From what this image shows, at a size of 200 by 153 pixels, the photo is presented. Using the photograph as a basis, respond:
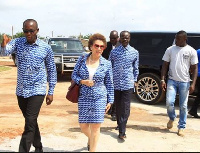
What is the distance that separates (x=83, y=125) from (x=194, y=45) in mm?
4982

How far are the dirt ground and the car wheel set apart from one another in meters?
0.44

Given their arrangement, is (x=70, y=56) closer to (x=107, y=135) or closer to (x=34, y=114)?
(x=107, y=135)

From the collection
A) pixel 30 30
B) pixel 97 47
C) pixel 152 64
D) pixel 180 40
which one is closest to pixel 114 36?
pixel 180 40

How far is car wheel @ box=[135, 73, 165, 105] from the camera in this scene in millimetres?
8594

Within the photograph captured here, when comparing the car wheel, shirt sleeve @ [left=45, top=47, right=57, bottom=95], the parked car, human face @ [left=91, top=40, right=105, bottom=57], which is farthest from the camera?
the parked car

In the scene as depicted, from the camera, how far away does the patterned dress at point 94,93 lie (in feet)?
13.7

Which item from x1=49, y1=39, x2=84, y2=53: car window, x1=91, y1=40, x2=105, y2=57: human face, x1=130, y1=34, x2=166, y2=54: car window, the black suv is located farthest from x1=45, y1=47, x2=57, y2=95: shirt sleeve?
x1=49, y1=39, x2=84, y2=53: car window

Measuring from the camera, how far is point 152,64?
8734mm

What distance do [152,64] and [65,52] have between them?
5.95 meters

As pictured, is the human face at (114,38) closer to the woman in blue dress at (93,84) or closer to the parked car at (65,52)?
the woman in blue dress at (93,84)

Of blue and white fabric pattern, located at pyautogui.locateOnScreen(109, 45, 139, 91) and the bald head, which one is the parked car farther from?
blue and white fabric pattern, located at pyautogui.locateOnScreen(109, 45, 139, 91)

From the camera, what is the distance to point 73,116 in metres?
7.11

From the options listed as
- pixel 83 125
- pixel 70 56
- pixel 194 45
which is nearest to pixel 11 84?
pixel 70 56

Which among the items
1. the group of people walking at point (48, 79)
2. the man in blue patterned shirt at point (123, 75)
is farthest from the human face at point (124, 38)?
the group of people walking at point (48, 79)
